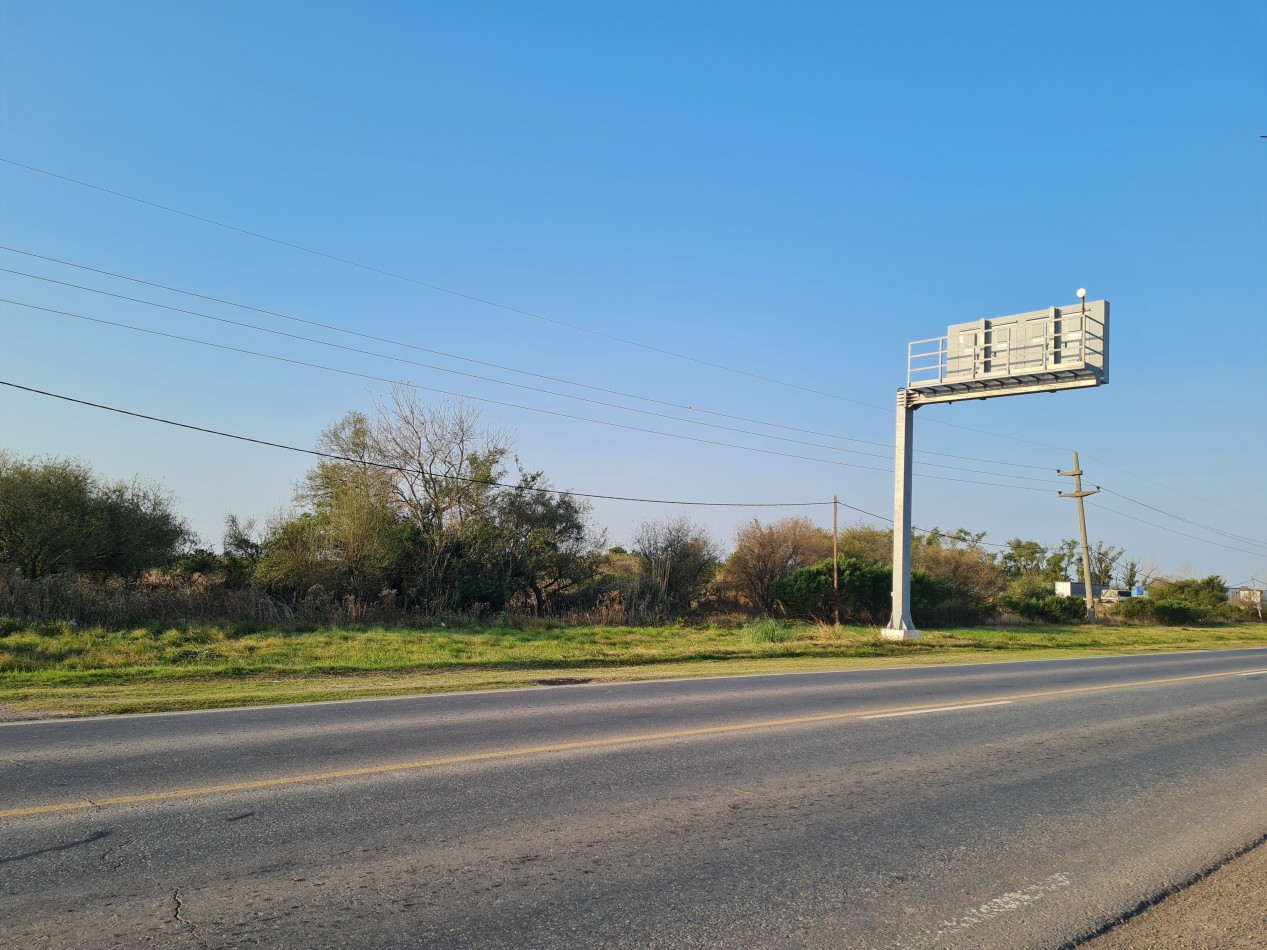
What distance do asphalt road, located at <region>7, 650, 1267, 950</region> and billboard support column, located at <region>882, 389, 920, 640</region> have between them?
65.5 feet

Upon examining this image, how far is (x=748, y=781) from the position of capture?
770 centimetres

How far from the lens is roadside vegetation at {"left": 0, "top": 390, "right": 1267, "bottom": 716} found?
53.6 feet

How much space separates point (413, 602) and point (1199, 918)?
30290 mm

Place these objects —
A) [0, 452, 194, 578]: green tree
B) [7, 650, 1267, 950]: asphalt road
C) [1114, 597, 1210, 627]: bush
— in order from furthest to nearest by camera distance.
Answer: [1114, 597, 1210, 627]: bush, [0, 452, 194, 578]: green tree, [7, 650, 1267, 950]: asphalt road

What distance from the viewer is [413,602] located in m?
32.9

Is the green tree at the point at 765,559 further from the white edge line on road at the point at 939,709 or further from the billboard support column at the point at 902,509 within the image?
the white edge line on road at the point at 939,709

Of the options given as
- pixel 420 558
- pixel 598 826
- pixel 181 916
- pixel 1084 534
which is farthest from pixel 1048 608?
pixel 181 916

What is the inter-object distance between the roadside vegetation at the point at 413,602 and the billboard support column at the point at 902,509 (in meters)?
1.73

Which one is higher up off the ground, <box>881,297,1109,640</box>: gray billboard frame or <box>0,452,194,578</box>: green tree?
<box>881,297,1109,640</box>: gray billboard frame

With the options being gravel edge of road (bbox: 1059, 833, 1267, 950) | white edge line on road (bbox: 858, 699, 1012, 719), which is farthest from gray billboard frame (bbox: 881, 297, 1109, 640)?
gravel edge of road (bbox: 1059, 833, 1267, 950)

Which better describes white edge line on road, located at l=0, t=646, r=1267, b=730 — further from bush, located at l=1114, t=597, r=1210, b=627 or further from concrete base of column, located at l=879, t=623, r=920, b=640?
bush, located at l=1114, t=597, r=1210, b=627

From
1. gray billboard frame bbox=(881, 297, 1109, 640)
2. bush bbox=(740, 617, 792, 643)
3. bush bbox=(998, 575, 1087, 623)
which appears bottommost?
bush bbox=(740, 617, 792, 643)

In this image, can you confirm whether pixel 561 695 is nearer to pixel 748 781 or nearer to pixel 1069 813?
pixel 748 781

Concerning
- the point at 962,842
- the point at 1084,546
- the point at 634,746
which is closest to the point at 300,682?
the point at 634,746
